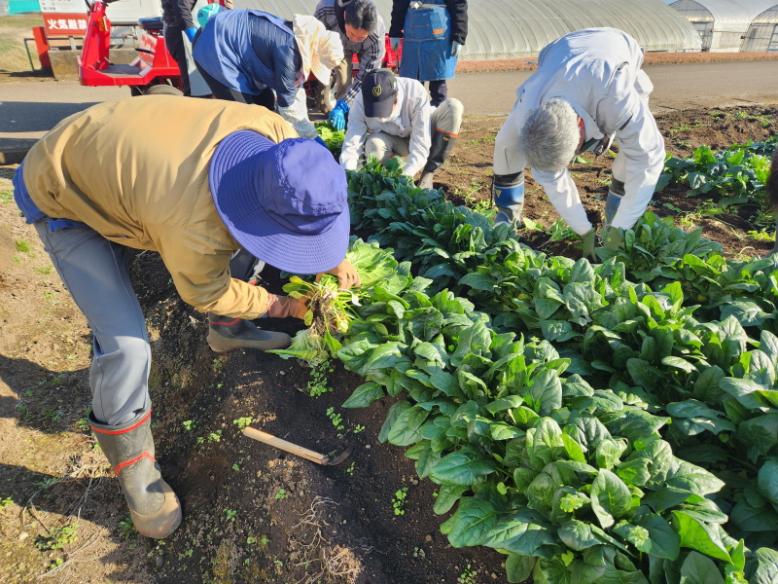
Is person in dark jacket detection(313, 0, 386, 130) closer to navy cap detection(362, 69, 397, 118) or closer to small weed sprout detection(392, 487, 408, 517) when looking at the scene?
navy cap detection(362, 69, 397, 118)

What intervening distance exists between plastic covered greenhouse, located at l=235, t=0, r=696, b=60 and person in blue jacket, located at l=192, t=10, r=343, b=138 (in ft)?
40.9

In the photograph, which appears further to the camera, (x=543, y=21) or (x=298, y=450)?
(x=543, y=21)

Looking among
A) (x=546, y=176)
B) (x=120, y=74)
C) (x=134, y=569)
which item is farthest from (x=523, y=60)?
(x=134, y=569)

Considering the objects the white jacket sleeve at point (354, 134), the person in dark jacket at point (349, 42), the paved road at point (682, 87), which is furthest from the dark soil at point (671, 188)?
the paved road at point (682, 87)

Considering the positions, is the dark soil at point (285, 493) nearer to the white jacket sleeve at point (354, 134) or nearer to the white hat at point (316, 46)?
the white jacket sleeve at point (354, 134)

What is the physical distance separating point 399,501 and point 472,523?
720 millimetres

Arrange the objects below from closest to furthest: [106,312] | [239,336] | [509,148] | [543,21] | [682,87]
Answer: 1. [106,312]
2. [239,336]
3. [509,148]
4. [682,87]
5. [543,21]

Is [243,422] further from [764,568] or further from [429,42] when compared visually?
[429,42]

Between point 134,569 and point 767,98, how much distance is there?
14039 millimetres

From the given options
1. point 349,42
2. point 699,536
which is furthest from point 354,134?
point 699,536

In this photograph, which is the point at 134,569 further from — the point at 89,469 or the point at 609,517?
the point at 609,517

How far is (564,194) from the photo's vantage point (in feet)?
12.1

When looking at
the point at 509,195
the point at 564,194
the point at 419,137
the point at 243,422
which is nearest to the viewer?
the point at 243,422

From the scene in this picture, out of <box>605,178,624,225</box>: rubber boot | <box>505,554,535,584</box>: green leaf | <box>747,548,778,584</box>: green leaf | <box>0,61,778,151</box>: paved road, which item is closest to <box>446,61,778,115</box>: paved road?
<box>0,61,778,151</box>: paved road
